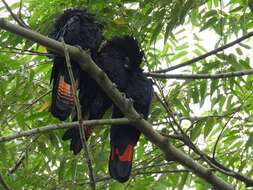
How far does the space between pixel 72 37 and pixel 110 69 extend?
0.96ft

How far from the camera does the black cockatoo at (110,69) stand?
3.46 m

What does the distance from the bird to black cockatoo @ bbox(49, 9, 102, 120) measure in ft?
0.80

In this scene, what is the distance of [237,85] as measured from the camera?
11.2 feet

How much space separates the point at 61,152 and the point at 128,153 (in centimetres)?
51

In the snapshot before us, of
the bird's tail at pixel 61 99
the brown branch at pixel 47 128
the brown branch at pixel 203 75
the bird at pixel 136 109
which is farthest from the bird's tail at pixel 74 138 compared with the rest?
the brown branch at pixel 47 128

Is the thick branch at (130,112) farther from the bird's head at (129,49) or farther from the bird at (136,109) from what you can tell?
the bird's head at (129,49)

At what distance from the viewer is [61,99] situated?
325 centimetres

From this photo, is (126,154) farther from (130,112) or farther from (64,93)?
(130,112)

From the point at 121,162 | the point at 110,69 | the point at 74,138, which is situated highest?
the point at 110,69

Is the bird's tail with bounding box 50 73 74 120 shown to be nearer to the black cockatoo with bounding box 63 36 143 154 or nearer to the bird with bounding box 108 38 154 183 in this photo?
the black cockatoo with bounding box 63 36 143 154

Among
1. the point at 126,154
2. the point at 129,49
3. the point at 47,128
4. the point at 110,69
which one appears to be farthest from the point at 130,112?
the point at 129,49

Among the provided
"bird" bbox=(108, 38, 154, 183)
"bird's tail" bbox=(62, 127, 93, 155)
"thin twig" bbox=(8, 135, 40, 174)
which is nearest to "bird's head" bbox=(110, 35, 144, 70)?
"bird" bbox=(108, 38, 154, 183)

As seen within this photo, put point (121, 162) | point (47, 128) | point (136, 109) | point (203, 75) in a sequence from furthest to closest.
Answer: point (136, 109) < point (121, 162) < point (203, 75) < point (47, 128)

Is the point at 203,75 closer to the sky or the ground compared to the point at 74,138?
closer to the sky
